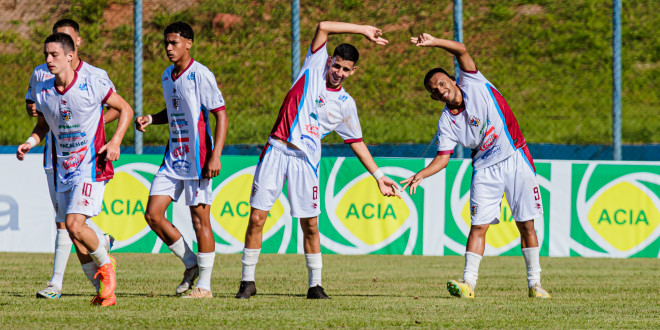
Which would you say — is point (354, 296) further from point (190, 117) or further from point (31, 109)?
point (31, 109)

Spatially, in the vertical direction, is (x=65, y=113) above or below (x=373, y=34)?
below

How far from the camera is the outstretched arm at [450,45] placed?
722 cm

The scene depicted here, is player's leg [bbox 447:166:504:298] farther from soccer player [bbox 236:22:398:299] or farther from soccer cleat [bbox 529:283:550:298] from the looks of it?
soccer player [bbox 236:22:398:299]

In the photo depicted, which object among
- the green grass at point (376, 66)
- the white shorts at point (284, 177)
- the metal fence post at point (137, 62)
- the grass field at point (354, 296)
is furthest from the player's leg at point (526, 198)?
the green grass at point (376, 66)

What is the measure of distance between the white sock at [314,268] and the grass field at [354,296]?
0.17 m

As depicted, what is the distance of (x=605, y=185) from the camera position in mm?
11938

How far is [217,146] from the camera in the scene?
729cm

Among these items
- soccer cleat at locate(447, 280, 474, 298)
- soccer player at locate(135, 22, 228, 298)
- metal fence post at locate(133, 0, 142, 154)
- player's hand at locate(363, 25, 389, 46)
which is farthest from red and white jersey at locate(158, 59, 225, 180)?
metal fence post at locate(133, 0, 142, 154)

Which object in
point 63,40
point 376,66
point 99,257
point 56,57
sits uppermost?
point 376,66

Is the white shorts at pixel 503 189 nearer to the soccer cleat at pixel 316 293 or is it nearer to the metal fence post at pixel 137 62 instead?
the soccer cleat at pixel 316 293

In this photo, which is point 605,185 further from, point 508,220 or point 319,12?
point 319,12

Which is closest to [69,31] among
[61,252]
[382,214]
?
[61,252]

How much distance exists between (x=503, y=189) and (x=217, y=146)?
2348mm

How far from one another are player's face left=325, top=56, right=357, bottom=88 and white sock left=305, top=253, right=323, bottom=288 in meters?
1.34
